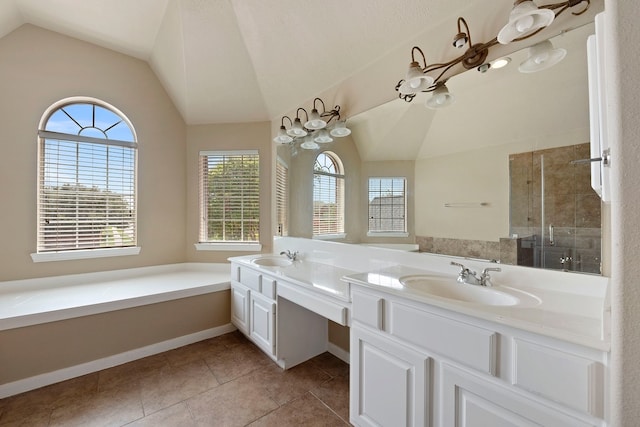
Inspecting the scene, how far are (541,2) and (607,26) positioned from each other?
0.84 m

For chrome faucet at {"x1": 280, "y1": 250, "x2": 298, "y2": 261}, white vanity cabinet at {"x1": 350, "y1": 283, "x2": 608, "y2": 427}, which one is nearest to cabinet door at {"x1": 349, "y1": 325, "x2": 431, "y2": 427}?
white vanity cabinet at {"x1": 350, "y1": 283, "x2": 608, "y2": 427}

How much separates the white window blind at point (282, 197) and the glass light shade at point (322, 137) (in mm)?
554

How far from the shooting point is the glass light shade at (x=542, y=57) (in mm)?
1218

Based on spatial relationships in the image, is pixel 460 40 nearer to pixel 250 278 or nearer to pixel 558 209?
pixel 558 209

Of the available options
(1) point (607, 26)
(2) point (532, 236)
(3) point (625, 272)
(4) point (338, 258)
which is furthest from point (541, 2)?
(4) point (338, 258)

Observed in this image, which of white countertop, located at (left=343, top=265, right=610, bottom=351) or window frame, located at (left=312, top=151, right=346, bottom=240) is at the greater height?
window frame, located at (left=312, top=151, right=346, bottom=240)

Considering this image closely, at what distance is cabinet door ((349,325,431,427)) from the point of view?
1.19 meters

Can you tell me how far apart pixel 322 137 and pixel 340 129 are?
0.24 metres

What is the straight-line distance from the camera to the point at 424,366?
3.83 feet

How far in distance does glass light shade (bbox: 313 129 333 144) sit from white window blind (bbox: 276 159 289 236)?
1.82 ft

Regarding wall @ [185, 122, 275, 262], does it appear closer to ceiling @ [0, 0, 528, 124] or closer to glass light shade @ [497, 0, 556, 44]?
ceiling @ [0, 0, 528, 124]

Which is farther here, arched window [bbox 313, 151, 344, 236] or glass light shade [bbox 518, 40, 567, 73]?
arched window [bbox 313, 151, 344, 236]

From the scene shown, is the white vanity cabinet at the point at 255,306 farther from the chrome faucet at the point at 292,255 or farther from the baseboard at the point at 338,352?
the baseboard at the point at 338,352

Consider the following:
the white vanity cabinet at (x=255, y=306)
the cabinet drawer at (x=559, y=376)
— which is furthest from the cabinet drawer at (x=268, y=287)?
the cabinet drawer at (x=559, y=376)
